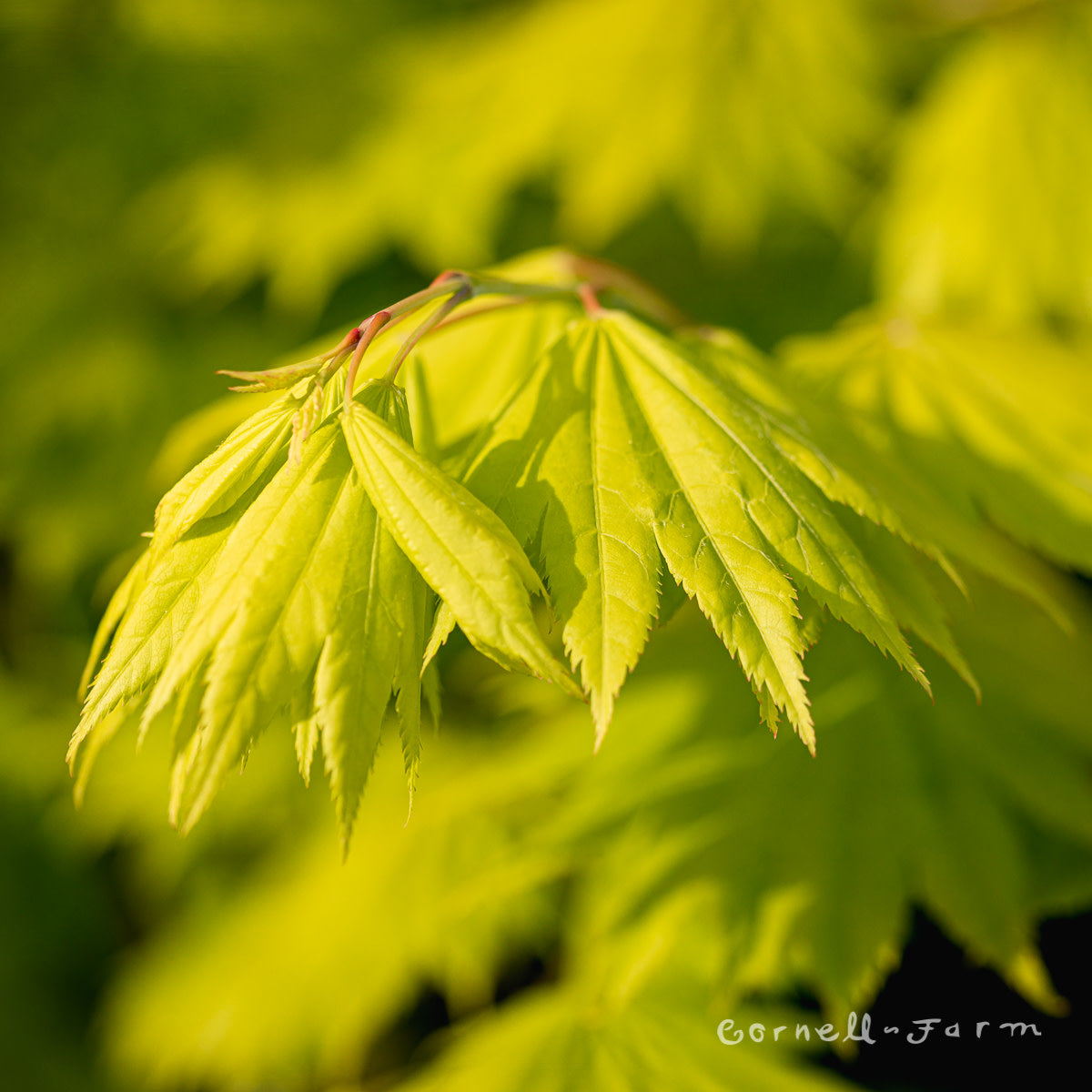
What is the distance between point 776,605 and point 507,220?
61.6 inches

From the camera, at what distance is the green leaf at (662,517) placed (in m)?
0.51

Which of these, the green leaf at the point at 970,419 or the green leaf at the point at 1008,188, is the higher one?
the green leaf at the point at 1008,188

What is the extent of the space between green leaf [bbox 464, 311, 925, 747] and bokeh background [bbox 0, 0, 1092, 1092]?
351 millimetres

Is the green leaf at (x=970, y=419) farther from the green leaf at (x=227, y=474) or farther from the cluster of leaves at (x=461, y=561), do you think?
the green leaf at (x=227, y=474)

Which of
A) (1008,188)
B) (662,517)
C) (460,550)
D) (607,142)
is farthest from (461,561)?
(1008,188)

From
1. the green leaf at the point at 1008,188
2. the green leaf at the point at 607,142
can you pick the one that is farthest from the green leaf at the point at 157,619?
the green leaf at the point at 1008,188

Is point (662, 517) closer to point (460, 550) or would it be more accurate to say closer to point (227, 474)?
point (460, 550)

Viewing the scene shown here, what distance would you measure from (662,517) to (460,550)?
14 centimetres

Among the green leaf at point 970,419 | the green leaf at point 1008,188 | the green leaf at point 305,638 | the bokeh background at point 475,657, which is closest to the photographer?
the green leaf at point 305,638

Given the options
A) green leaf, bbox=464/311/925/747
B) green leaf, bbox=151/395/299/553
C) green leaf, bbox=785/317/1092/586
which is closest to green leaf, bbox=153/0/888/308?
green leaf, bbox=785/317/1092/586

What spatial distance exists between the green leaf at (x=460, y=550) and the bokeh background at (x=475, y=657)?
359 mm

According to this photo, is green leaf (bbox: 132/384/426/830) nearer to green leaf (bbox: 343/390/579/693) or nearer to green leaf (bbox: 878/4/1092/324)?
green leaf (bbox: 343/390/579/693)

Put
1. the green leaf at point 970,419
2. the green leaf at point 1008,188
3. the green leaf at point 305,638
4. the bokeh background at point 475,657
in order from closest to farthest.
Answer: the green leaf at point 305,638 → the green leaf at point 970,419 → the bokeh background at point 475,657 → the green leaf at point 1008,188

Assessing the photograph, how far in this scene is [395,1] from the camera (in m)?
2.28
